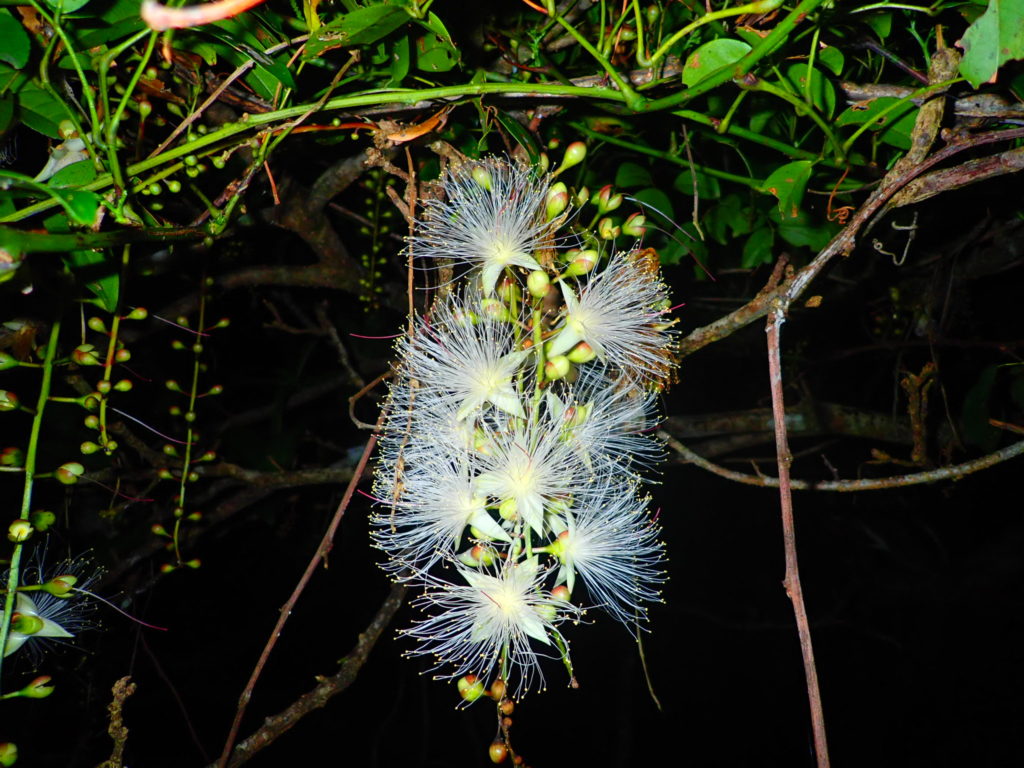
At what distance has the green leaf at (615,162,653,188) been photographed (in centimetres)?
139

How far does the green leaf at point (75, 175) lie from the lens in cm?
93

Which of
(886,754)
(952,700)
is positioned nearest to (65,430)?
(886,754)

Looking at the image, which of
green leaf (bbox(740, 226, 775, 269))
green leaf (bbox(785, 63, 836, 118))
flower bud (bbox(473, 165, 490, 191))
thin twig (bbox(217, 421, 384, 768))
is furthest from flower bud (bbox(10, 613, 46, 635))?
green leaf (bbox(740, 226, 775, 269))

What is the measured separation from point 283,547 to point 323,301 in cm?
99

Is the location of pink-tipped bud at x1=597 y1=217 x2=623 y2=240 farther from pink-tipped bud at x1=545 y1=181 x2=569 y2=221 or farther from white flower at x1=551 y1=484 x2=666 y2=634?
white flower at x1=551 y1=484 x2=666 y2=634

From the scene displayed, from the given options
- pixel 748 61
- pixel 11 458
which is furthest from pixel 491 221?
pixel 11 458

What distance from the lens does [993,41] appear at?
0.83 m

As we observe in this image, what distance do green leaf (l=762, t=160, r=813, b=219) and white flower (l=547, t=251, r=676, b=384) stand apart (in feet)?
0.72

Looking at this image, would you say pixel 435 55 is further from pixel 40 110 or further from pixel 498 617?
pixel 498 617

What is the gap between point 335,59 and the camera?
1173 mm

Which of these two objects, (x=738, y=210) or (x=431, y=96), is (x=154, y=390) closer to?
(x=431, y=96)

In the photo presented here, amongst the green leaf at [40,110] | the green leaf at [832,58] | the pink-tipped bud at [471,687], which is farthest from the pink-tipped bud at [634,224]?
the green leaf at [40,110]

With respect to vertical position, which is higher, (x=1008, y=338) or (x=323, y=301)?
(x=1008, y=338)

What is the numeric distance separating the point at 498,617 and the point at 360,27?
85 cm
